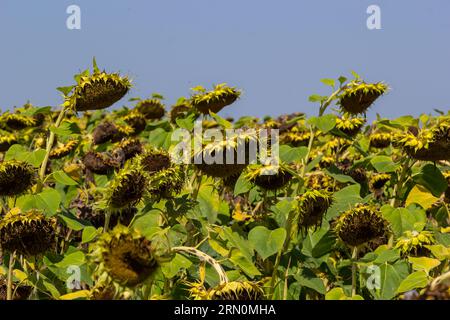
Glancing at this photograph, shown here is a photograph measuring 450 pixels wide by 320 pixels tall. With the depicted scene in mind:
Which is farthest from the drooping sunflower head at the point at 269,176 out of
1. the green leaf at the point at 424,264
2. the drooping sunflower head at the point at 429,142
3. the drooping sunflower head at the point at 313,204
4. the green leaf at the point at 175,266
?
the green leaf at the point at 424,264

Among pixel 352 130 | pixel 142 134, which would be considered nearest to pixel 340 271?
pixel 352 130

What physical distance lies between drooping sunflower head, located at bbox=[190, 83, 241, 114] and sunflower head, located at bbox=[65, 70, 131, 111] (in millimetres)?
857

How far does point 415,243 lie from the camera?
412cm

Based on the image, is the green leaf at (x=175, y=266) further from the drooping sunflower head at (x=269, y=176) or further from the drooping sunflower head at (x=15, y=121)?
the drooping sunflower head at (x=15, y=121)

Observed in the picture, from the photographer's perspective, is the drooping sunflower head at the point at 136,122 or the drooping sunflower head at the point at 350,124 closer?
the drooping sunflower head at the point at 350,124

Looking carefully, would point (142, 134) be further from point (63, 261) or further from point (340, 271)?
point (63, 261)

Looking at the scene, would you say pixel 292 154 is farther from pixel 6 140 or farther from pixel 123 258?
pixel 6 140

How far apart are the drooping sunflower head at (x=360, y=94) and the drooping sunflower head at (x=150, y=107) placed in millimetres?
3493

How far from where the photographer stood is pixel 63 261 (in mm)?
3652

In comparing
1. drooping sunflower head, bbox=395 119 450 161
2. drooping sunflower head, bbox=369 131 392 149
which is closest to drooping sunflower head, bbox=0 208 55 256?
drooping sunflower head, bbox=395 119 450 161

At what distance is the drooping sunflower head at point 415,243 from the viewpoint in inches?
162

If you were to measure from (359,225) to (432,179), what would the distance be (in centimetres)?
124
